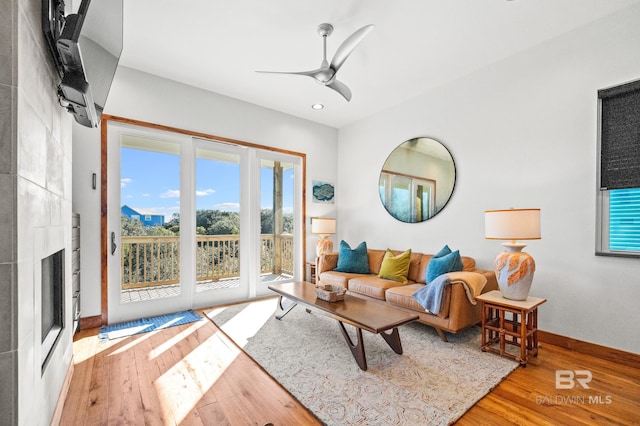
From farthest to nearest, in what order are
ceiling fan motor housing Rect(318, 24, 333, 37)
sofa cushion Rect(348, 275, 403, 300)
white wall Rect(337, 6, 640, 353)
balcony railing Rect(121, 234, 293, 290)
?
balcony railing Rect(121, 234, 293, 290), sofa cushion Rect(348, 275, 403, 300), ceiling fan motor housing Rect(318, 24, 333, 37), white wall Rect(337, 6, 640, 353)

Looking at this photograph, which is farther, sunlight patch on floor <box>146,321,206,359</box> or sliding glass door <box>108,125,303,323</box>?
sliding glass door <box>108,125,303,323</box>

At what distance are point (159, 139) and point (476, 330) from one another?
4232mm

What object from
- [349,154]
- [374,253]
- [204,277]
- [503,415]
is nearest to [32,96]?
[503,415]

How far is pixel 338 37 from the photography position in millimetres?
2789

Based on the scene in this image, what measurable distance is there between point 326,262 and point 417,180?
1715 millimetres

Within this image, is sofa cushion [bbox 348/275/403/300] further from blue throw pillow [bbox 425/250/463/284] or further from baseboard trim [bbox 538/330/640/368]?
baseboard trim [bbox 538/330/640/368]

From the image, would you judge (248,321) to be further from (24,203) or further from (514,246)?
(514,246)

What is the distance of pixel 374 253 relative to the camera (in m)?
4.23

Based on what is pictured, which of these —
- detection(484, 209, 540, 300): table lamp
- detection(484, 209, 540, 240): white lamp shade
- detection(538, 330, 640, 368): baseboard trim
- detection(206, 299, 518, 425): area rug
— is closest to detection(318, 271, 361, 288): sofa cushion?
detection(206, 299, 518, 425): area rug

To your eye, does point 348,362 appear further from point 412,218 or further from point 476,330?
point 412,218

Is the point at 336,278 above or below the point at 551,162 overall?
below

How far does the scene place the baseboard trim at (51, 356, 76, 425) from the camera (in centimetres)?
163

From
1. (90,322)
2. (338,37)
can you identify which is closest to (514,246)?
(338,37)

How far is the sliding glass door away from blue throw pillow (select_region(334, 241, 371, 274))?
3.23ft
